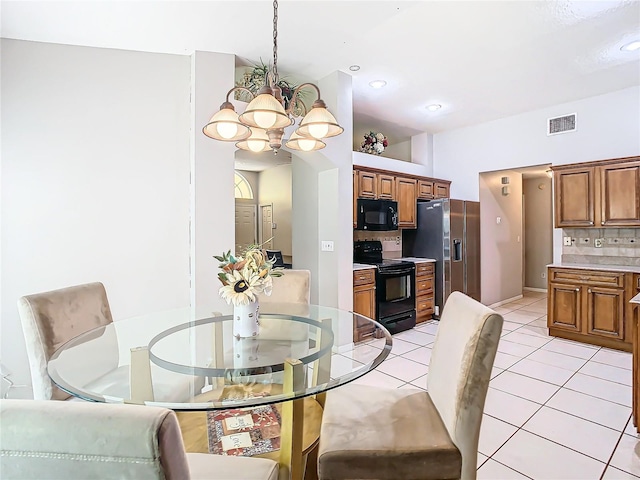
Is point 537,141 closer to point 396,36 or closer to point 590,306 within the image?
point 590,306

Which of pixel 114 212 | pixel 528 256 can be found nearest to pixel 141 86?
pixel 114 212

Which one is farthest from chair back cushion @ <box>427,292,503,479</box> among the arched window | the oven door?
the arched window

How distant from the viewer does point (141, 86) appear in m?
3.07

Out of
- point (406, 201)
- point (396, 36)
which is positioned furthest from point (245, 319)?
point (406, 201)

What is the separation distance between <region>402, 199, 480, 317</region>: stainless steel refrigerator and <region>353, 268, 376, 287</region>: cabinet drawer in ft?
4.55

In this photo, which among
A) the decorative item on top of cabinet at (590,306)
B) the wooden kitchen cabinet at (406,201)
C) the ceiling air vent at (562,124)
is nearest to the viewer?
the decorative item on top of cabinet at (590,306)

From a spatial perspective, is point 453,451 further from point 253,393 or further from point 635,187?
point 635,187

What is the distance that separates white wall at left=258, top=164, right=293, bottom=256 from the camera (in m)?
7.66

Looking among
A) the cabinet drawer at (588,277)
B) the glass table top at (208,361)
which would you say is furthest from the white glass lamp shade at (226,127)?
the cabinet drawer at (588,277)

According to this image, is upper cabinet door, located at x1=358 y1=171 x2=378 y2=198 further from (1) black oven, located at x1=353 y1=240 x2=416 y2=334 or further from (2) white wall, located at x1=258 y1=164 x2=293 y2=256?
(2) white wall, located at x1=258 y1=164 x2=293 y2=256

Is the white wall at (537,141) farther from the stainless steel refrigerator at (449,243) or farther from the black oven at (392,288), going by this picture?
the black oven at (392,288)

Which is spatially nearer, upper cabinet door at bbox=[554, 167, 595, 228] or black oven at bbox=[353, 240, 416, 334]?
upper cabinet door at bbox=[554, 167, 595, 228]

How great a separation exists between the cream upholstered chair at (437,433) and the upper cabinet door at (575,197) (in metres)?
3.78

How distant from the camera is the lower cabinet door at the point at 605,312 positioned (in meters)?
3.69
